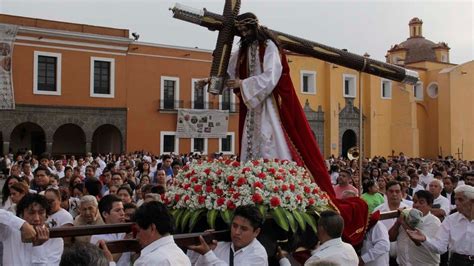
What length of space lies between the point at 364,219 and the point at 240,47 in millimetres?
1881

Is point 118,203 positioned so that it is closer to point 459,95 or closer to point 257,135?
point 257,135

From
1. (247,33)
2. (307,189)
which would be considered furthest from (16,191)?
(307,189)

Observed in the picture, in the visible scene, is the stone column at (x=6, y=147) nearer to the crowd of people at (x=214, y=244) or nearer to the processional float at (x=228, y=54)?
the crowd of people at (x=214, y=244)

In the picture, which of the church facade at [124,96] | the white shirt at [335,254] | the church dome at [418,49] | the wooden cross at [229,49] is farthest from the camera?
the church dome at [418,49]

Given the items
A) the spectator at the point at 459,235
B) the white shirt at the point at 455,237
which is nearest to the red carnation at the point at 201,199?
the spectator at the point at 459,235

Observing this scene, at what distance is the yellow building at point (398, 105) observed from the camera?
37.9 metres

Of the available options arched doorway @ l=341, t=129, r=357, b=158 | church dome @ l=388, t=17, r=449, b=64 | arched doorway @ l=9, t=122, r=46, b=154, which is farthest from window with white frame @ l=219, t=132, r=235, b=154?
church dome @ l=388, t=17, r=449, b=64

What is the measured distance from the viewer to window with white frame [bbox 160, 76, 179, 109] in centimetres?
3148

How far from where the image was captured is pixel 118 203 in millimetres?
5336

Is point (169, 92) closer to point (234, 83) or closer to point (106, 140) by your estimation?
point (106, 140)

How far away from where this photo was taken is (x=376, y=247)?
5.12 metres

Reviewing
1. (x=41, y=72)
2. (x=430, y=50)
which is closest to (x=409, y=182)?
(x=41, y=72)

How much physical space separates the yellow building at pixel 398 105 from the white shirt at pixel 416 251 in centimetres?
3067

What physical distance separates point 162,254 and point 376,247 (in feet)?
8.31
